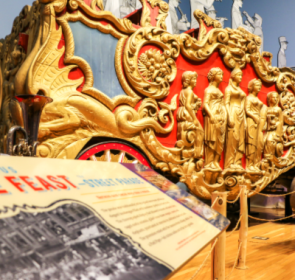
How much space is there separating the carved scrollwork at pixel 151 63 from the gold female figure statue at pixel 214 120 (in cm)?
57

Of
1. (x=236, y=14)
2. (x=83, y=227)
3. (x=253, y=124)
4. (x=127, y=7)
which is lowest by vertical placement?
(x=253, y=124)

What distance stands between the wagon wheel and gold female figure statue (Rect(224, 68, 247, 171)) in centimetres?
136

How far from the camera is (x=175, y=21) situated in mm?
7102

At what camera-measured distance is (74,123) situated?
285 cm

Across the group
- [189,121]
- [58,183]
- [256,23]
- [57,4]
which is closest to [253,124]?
[189,121]

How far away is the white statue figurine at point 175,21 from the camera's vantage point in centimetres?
693

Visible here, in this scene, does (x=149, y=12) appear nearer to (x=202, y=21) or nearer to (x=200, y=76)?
(x=202, y=21)

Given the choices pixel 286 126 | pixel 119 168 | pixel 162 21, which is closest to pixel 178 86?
pixel 162 21

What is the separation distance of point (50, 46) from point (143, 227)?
→ 238 cm

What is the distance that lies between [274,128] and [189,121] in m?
1.66

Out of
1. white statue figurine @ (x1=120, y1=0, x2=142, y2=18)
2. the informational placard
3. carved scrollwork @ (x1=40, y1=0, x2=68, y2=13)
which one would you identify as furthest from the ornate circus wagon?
white statue figurine @ (x1=120, y1=0, x2=142, y2=18)

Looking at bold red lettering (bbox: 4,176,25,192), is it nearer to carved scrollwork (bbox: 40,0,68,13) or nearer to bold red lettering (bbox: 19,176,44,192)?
bold red lettering (bbox: 19,176,44,192)

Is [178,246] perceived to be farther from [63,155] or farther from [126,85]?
[126,85]

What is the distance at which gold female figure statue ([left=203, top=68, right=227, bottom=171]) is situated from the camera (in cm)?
392
